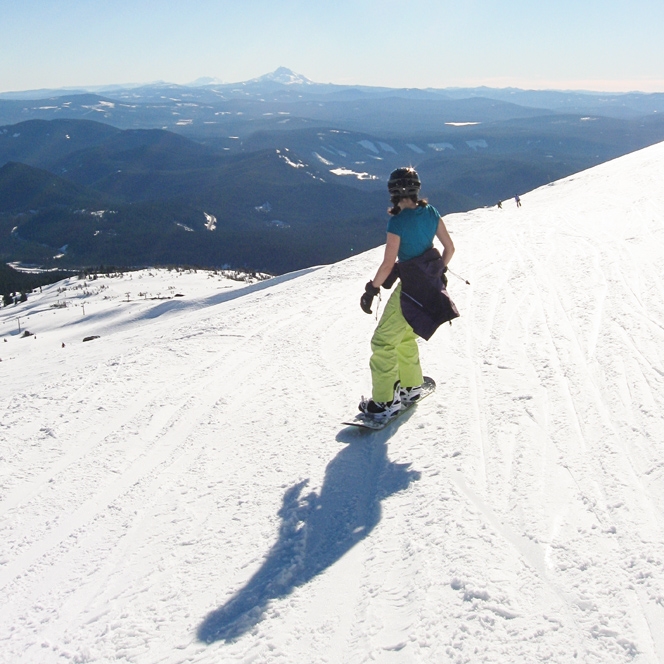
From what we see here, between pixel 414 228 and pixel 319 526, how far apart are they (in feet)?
7.10

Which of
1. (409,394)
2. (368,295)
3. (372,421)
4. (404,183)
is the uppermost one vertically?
(404,183)

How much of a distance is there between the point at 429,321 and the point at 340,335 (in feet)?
10.6

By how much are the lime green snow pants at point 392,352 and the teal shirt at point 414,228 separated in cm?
32

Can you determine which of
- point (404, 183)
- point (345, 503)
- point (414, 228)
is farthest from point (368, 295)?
point (345, 503)

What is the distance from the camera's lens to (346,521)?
10.9 feet

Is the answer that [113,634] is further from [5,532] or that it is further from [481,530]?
[481,530]

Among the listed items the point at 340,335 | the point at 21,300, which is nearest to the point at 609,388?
the point at 340,335

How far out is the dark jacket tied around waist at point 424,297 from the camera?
161 inches

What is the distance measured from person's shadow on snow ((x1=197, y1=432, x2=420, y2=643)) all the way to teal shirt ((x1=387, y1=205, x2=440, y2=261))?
1476 millimetres

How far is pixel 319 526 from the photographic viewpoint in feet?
10.8

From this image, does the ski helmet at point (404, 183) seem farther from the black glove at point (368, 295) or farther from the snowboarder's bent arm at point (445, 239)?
the black glove at point (368, 295)

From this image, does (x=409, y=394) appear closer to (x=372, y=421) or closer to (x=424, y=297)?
(x=372, y=421)

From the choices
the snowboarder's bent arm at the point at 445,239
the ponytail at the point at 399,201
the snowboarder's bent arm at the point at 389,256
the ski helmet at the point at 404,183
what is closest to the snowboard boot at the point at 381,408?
the snowboarder's bent arm at the point at 389,256

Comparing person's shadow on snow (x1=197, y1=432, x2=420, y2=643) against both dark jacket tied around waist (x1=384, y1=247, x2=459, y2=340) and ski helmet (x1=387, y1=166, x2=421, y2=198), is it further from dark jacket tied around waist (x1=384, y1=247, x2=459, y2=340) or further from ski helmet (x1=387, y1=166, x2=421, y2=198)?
ski helmet (x1=387, y1=166, x2=421, y2=198)
